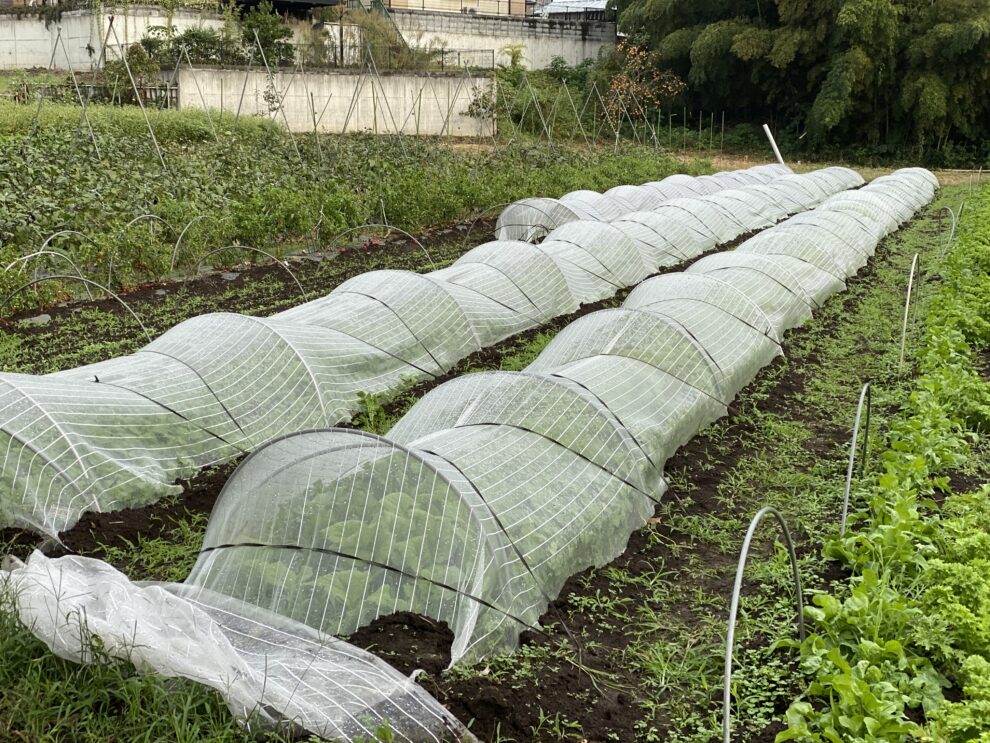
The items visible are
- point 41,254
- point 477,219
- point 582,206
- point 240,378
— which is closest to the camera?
point 240,378

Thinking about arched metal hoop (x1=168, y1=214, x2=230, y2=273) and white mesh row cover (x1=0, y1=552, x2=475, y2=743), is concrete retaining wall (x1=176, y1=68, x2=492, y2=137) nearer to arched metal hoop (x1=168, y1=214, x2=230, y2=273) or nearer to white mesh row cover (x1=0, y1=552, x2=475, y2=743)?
arched metal hoop (x1=168, y1=214, x2=230, y2=273)

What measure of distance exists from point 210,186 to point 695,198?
24.9 ft

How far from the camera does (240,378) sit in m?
6.85

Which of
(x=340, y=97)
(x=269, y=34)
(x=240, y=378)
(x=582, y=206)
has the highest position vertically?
(x=269, y=34)

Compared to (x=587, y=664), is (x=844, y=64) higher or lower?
higher

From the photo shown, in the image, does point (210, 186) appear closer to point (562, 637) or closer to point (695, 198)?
point (695, 198)

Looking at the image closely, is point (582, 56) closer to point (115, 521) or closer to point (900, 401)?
point (900, 401)

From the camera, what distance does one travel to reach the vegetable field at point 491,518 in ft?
12.3

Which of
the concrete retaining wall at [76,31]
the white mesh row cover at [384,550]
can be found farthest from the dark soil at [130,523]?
the concrete retaining wall at [76,31]

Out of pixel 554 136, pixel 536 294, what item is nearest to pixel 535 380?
pixel 536 294

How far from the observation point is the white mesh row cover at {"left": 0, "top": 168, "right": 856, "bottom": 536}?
5.64 m

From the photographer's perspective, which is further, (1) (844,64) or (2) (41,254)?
(1) (844,64)

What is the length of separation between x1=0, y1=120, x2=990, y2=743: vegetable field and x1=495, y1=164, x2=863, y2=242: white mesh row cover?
194 inches

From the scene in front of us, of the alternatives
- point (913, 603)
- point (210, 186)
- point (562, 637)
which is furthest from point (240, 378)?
point (210, 186)
